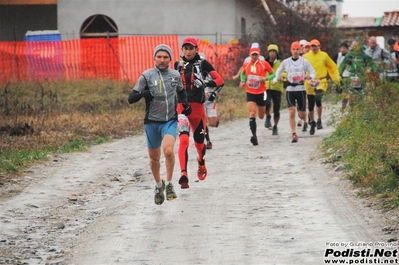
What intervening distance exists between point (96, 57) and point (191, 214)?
24650 millimetres

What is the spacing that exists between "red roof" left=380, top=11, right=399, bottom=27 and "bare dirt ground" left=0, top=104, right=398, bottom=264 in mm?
40968

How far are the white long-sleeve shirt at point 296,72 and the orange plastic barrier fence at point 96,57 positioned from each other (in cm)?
1644

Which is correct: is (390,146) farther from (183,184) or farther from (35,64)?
(35,64)

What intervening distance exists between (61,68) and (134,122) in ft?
42.8

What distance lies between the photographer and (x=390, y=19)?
55312 mm

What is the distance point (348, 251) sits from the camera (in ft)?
24.3

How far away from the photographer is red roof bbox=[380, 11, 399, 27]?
54.2 metres

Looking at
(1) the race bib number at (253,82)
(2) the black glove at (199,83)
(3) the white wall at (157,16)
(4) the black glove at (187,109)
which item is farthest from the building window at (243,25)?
(4) the black glove at (187,109)

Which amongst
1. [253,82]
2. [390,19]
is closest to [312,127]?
[253,82]

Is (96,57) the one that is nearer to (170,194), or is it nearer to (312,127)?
(312,127)

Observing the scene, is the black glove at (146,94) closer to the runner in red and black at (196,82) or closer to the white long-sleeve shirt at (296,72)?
the runner in red and black at (196,82)

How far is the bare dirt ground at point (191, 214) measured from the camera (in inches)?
308

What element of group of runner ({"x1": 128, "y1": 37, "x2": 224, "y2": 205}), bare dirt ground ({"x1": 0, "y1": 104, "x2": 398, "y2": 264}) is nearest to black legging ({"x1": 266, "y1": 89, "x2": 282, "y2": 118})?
bare dirt ground ({"x1": 0, "y1": 104, "x2": 398, "y2": 264})

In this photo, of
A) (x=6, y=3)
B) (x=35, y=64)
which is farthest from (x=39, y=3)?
(x=35, y=64)
